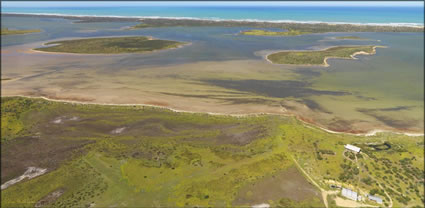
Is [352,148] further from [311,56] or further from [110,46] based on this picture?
[110,46]

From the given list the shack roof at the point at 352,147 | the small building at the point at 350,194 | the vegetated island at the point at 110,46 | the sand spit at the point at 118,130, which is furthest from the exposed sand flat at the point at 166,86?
the small building at the point at 350,194

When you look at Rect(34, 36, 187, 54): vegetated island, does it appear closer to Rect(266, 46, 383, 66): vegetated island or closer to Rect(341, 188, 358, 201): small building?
Rect(266, 46, 383, 66): vegetated island

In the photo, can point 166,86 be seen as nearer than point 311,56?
Yes

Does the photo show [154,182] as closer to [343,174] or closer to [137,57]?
[343,174]

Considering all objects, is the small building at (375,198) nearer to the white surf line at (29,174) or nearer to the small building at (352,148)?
the small building at (352,148)

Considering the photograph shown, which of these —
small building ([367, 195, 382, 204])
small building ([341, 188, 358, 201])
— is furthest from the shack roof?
small building ([341, 188, 358, 201])

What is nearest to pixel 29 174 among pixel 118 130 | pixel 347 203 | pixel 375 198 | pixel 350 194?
pixel 118 130
